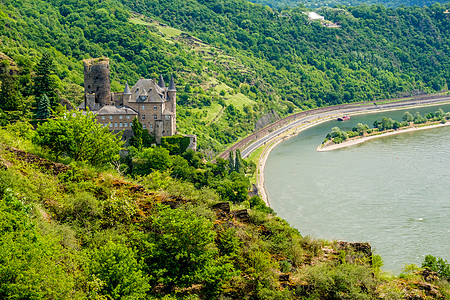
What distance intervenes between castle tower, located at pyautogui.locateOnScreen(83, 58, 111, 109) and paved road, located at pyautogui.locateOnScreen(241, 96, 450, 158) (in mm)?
45311

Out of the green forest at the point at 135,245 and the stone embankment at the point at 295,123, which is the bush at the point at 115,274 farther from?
the stone embankment at the point at 295,123

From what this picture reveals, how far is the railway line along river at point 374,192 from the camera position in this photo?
60000 millimetres

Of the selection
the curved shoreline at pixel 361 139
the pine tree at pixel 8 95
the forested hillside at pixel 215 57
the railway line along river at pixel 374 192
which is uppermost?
the forested hillside at pixel 215 57

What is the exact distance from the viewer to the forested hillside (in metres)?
102

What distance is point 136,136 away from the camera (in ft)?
179

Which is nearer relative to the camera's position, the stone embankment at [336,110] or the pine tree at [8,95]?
the pine tree at [8,95]

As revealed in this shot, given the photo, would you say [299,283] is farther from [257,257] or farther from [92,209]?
[92,209]

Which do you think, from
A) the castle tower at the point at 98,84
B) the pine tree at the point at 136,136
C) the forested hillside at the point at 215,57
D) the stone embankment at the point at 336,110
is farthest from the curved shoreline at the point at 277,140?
the castle tower at the point at 98,84

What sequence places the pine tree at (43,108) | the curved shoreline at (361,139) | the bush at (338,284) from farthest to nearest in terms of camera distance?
the curved shoreline at (361,139) < the pine tree at (43,108) < the bush at (338,284)

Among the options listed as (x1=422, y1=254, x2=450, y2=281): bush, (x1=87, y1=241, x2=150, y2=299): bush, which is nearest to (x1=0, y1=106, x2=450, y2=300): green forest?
(x1=87, y1=241, x2=150, y2=299): bush

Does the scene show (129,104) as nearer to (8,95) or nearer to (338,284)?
(8,95)

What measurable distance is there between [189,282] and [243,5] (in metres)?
186

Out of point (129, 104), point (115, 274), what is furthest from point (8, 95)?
point (115, 274)

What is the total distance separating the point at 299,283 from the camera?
24.1 metres
